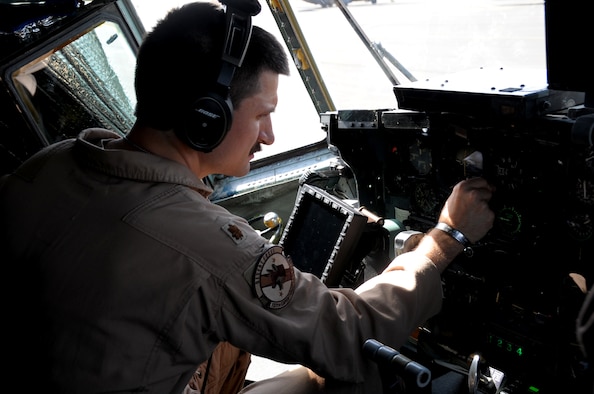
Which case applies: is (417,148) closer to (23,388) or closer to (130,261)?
(130,261)

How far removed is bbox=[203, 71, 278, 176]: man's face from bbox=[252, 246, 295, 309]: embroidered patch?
276mm

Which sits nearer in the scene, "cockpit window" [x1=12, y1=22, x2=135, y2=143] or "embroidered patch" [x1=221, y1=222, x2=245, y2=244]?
"embroidered patch" [x1=221, y1=222, x2=245, y2=244]

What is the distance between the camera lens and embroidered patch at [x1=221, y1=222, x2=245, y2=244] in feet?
3.95

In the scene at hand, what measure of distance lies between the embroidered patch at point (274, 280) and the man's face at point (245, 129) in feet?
0.91

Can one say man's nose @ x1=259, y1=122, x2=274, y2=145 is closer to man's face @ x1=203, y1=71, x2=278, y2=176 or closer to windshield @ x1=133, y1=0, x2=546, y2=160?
man's face @ x1=203, y1=71, x2=278, y2=176

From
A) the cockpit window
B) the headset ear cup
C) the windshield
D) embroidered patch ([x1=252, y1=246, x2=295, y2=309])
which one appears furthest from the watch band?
the cockpit window

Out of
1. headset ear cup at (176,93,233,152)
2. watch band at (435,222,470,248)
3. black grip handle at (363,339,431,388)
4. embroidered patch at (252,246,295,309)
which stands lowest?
watch band at (435,222,470,248)

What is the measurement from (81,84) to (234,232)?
2360 millimetres

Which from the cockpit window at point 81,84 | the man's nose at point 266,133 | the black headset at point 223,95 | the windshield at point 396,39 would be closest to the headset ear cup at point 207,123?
the black headset at point 223,95

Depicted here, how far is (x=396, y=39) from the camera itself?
9.51 feet

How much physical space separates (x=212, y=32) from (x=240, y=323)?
0.61m

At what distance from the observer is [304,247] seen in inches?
83.4

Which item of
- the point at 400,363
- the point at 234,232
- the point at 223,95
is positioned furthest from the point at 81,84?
the point at 400,363

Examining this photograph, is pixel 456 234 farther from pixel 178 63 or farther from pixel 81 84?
pixel 81 84
